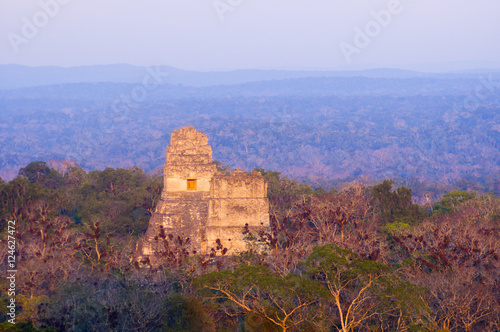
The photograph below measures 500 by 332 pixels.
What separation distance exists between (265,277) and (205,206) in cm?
657

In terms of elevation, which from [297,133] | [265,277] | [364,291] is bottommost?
[297,133]

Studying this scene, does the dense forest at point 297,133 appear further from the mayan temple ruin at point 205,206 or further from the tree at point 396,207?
the mayan temple ruin at point 205,206

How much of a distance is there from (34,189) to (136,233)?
502cm

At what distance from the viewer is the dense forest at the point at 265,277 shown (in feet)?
36.5

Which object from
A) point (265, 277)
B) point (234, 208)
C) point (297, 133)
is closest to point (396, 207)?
point (234, 208)

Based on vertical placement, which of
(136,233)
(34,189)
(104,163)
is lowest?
(104,163)

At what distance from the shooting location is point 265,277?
1119 cm

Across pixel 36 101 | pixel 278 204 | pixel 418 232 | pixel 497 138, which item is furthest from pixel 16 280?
pixel 36 101

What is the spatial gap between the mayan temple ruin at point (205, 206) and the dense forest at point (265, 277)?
1.21 ft

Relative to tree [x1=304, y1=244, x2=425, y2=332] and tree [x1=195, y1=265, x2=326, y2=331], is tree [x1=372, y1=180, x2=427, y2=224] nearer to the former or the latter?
tree [x1=304, y1=244, x2=425, y2=332]

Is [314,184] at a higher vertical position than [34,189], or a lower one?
lower

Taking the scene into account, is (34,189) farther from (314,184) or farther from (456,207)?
(314,184)

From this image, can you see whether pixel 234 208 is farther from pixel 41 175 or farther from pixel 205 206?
pixel 41 175

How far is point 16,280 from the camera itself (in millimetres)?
14461
